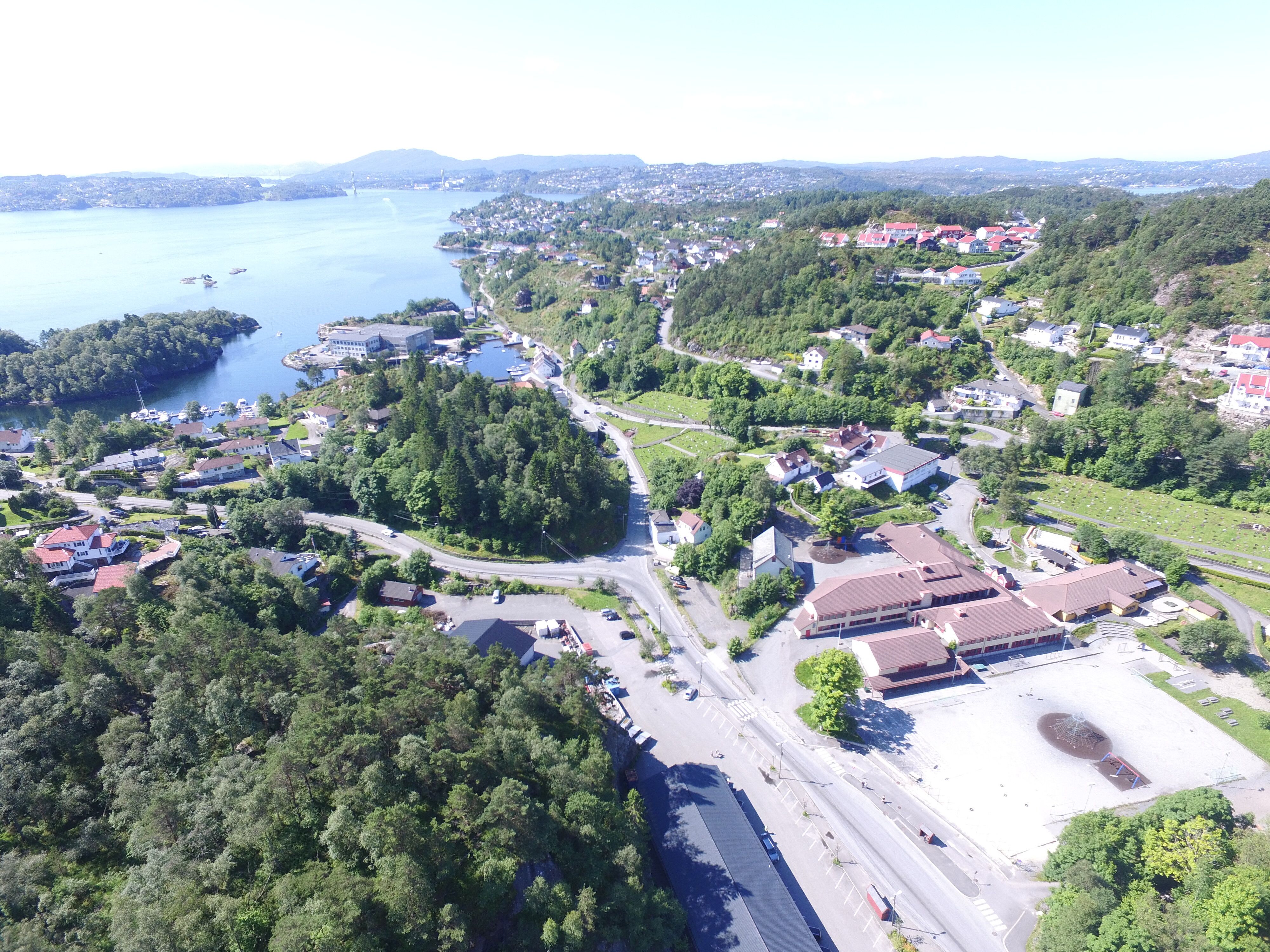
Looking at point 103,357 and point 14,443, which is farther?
point 103,357

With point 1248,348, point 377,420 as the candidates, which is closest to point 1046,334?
point 1248,348

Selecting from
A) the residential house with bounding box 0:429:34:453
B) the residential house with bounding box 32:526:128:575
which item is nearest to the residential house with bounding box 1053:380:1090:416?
the residential house with bounding box 32:526:128:575

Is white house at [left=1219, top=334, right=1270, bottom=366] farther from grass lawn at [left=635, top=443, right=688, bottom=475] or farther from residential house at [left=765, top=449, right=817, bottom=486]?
grass lawn at [left=635, top=443, right=688, bottom=475]

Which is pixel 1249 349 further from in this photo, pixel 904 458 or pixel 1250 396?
pixel 904 458

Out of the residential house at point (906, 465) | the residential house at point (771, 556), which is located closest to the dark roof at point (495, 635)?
the residential house at point (771, 556)

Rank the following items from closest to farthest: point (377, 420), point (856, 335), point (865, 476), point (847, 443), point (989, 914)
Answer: point (989, 914), point (865, 476), point (847, 443), point (377, 420), point (856, 335)

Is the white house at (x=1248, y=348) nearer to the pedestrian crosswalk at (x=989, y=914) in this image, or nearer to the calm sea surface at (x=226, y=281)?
the calm sea surface at (x=226, y=281)
